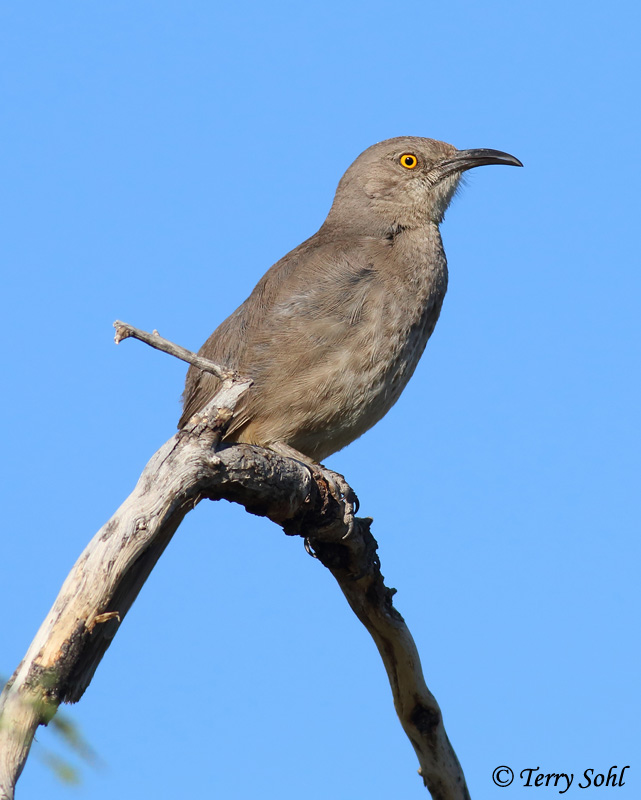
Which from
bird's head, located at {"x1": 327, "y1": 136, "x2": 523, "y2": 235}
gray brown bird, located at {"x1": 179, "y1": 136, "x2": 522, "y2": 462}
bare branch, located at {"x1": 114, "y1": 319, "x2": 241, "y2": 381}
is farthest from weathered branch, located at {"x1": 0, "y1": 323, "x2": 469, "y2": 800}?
bird's head, located at {"x1": 327, "y1": 136, "x2": 523, "y2": 235}

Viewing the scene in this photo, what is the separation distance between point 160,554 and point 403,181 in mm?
4213

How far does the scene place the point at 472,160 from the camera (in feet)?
26.2

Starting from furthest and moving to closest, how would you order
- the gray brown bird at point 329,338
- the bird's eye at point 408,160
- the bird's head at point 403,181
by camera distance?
the bird's eye at point 408,160, the bird's head at point 403,181, the gray brown bird at point 329,338

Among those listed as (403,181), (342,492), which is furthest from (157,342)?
(403,181)

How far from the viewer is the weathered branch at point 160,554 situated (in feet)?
11.0

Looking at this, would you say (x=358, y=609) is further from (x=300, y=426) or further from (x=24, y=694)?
(x=24, y=694)

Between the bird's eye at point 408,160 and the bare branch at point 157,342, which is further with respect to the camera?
the bird's eye at point 408,160

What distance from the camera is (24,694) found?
3129 millimetres

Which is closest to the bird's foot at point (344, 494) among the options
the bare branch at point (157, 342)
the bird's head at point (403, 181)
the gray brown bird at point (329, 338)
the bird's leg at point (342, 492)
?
the bird's leg at point (342, 492)

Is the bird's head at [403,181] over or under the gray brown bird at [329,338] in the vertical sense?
A: over

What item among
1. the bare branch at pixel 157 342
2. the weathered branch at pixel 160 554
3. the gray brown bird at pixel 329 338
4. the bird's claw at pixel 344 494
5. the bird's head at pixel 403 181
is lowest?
the weathered branch at pixel 160 554

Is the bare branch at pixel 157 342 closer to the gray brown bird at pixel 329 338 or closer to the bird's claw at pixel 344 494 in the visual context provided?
the bird's claw at pixel 344 494

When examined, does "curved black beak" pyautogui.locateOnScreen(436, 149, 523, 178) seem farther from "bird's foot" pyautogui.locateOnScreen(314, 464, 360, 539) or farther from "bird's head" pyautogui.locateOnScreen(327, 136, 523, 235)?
"bird's foot" pyautogui.locateOnScreen(314, 464, 360, 539)

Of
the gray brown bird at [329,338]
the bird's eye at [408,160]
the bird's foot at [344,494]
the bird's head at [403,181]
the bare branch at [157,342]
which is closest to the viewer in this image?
the bare branch at [157,342]
